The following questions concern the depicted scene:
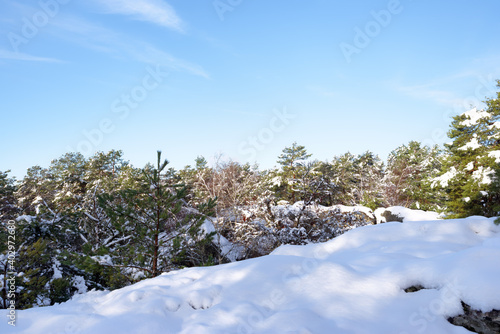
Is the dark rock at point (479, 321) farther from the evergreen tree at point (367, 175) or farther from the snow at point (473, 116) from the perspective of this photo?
the evergreen tree at point (367, 175)

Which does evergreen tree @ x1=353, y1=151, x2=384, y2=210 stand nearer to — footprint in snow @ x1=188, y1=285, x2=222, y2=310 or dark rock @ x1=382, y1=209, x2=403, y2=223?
dark rock @ x1=382, y1=209, x2=403, y2=223

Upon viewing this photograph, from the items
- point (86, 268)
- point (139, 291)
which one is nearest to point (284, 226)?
point (86, 268)

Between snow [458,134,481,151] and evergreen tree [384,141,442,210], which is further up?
snow [458,134,481,151]

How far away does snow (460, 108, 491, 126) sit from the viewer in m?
13.9

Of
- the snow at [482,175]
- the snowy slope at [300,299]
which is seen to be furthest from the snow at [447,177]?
the snowy slope at [300,299]

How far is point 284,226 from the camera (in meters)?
12.5

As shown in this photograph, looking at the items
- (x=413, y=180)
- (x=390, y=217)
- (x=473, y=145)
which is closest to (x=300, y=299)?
(x=390, y=217)

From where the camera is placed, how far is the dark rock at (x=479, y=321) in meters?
2.67

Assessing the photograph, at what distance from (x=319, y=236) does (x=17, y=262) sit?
35.1ft

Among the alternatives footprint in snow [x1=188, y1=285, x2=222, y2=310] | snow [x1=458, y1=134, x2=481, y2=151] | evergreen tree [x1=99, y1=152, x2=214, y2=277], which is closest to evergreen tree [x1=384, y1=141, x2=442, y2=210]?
snow [x1=458, y1=134, x2=481, y2=151]

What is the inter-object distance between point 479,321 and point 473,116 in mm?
15423

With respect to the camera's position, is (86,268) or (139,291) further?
(86,268)

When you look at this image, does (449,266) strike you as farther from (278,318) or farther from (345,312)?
(278,318)

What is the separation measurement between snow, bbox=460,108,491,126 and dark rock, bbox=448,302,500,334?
15195mm
